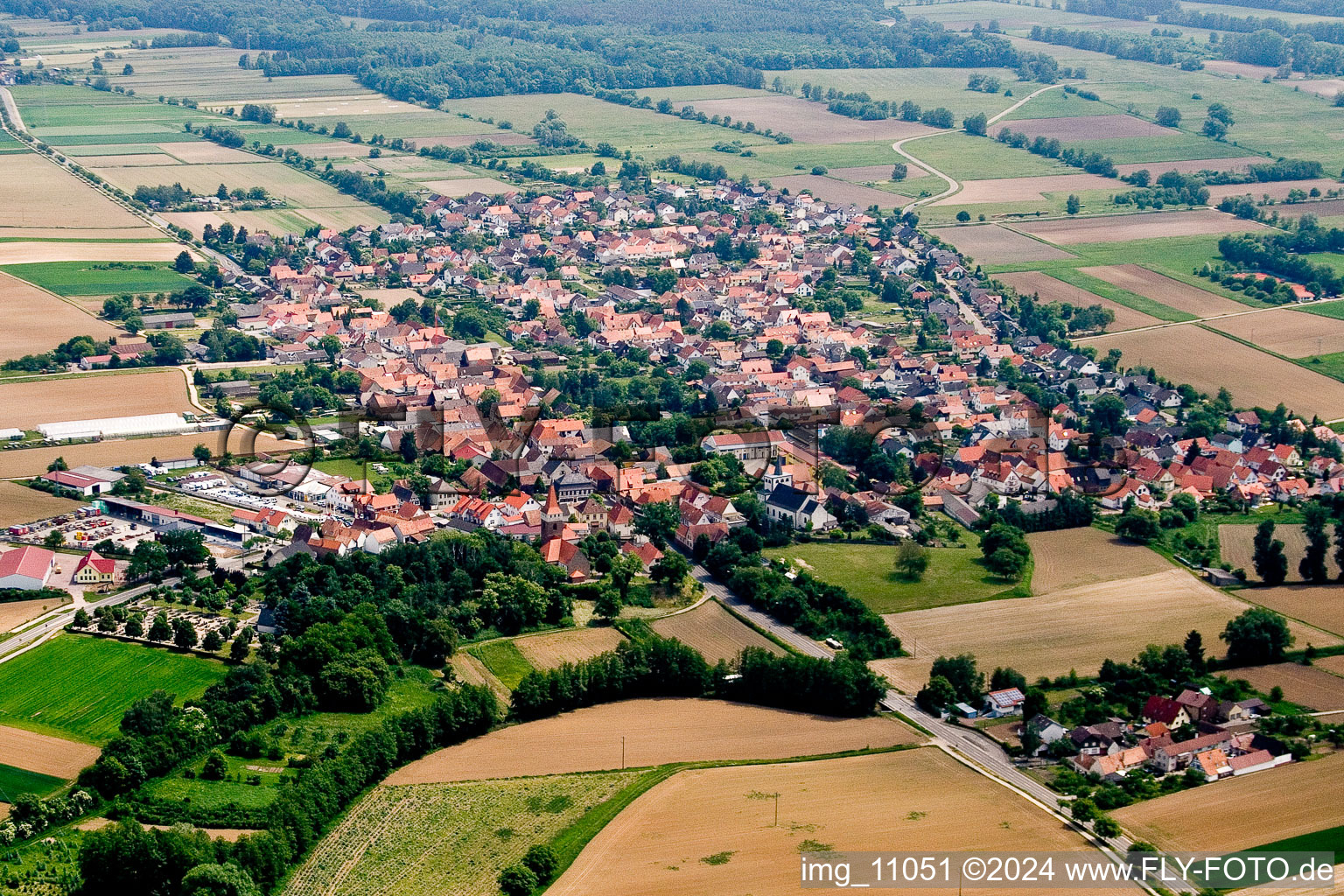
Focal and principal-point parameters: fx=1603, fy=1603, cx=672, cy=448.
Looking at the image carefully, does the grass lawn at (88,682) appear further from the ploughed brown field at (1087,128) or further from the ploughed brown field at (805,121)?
the ploughed brown field at (1087,128)

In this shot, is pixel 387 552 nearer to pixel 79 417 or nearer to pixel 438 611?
pixel 438 611

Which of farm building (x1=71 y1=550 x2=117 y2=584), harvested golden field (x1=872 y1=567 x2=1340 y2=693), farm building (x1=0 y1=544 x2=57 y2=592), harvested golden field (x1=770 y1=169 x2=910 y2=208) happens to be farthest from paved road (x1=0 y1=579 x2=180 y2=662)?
harvested golden field (x1=770 y1=169 x2=910 y2=208)

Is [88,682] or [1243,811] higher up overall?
[1243,811]

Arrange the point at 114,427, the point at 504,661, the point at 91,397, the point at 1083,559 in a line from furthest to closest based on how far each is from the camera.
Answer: the point at 91,397
the point at 114,427
the point at 1083,559
the point at 504,661

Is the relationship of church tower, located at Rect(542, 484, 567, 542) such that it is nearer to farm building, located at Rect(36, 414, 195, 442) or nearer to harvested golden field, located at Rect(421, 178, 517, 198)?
farm building, located at Rect(36, 414, 195, 442)

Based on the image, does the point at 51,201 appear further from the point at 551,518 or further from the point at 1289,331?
the point at 1289,331

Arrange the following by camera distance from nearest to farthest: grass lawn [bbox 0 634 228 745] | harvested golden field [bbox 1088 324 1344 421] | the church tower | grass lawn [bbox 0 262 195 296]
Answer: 1. grass lawn [bbox 0 634 228 745]
2. the church tower
3. harvested golden field [bbox 1088 324 1344 421]
4. grass lawn [bbox 0 262 195 296]

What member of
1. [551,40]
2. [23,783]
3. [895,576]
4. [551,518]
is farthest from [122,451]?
[551,40]
